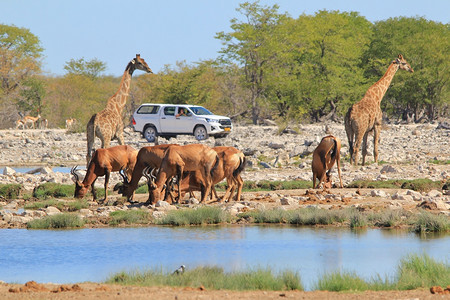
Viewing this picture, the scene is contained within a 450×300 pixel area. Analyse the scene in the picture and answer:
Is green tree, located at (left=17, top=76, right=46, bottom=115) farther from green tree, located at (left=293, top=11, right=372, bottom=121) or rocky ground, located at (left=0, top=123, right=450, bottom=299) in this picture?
green tree, located at (left=293, top=11, right=372, bottom=121)

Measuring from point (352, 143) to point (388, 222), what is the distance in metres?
9.75

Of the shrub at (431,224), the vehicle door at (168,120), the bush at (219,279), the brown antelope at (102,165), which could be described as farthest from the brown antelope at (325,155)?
the vehicle door at (168,120)

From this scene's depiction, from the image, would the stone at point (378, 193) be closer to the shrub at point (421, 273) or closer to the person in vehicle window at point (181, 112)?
the shrub at point (421, 273)


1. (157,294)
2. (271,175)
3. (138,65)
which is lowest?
(157,294)

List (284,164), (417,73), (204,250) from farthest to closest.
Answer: (417,73) < (284,164) < (204,250)

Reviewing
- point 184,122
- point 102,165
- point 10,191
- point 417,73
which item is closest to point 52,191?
point 10,191

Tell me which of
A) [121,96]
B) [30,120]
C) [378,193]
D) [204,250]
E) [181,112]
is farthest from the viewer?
[30,120]

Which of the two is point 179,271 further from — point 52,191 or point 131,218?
point 52,191

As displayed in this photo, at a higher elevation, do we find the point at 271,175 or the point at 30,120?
the point at 30,120

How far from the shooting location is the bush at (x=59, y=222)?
13820mm

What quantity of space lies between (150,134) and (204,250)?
2349 cm

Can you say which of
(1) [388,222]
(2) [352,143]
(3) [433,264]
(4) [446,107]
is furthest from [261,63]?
(3) [433,264]

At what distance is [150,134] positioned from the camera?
1363 inches

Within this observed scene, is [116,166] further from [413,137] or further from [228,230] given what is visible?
[413,137]
